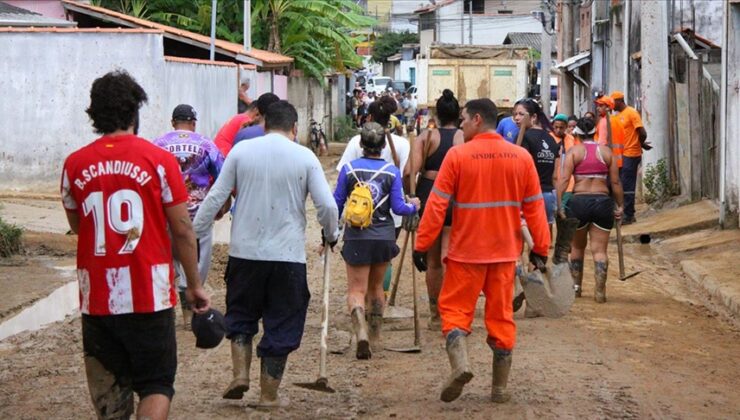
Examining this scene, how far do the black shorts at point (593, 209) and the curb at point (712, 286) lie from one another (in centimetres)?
149

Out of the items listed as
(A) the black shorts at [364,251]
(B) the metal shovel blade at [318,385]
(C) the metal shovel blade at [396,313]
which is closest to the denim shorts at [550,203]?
(C) the metal shovel blade at [396,313]

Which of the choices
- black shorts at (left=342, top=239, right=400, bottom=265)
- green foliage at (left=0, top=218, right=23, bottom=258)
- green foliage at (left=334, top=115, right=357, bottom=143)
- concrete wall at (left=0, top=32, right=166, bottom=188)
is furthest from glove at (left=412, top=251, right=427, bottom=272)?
green foliage at (left=334, top=115, right=357, bottom=143)

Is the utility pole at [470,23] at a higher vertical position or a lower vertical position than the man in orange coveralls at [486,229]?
higher

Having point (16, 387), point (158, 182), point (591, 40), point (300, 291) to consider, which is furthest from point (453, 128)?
point (591, 40)

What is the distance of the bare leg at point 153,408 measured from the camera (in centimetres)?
587

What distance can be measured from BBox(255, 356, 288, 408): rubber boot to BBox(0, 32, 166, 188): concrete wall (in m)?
14.0

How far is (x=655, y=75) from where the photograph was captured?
22.0 m

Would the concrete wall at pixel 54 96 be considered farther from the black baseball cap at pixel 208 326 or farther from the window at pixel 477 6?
the window at pixel 477 6

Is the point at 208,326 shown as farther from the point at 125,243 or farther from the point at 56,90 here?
the point at 56,90

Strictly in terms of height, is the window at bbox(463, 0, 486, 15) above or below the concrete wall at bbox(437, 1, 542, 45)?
above

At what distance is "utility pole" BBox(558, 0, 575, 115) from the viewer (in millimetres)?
43147

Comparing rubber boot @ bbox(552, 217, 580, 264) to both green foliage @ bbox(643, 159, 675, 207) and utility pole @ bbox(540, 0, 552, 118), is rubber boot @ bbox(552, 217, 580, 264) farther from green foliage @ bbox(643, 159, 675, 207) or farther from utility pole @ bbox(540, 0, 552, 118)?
utility pole @ bbox(540, 0, 552, 118)

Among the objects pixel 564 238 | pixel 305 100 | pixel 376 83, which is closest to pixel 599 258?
pixel 564 238

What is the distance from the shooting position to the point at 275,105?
7973mm
